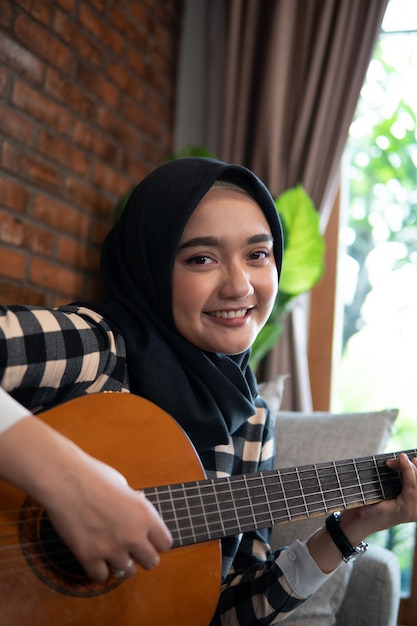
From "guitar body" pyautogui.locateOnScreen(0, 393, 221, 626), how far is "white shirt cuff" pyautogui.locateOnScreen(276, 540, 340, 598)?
0.30 m

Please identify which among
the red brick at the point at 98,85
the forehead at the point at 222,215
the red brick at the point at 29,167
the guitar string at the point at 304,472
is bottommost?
the guitar string at the point at 304,472

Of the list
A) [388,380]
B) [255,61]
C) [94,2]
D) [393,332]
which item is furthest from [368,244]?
[94,2]

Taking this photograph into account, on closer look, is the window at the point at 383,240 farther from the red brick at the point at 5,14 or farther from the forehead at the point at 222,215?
the forehead at the point at 222,215

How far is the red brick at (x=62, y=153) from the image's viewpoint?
234cm

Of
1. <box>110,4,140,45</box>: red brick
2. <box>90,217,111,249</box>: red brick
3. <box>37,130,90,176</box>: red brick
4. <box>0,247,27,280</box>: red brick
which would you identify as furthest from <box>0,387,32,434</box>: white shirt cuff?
<box>110,4,140,45</box>: red brick

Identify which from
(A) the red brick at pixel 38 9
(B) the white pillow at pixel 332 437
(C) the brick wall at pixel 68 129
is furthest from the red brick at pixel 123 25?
(B) the white pillow at pixel 332 437

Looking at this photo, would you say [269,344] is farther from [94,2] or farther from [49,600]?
[49,600]

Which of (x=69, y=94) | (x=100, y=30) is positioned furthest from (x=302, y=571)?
(x=100, y=30)

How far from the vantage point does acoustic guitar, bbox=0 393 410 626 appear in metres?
0.95

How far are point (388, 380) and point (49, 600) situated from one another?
226 cm

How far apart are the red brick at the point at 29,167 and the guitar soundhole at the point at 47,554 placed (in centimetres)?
146

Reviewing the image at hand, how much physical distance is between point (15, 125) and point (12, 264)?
426 mm

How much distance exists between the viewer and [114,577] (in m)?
1.00

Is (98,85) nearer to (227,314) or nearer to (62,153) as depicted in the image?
(62,153)
